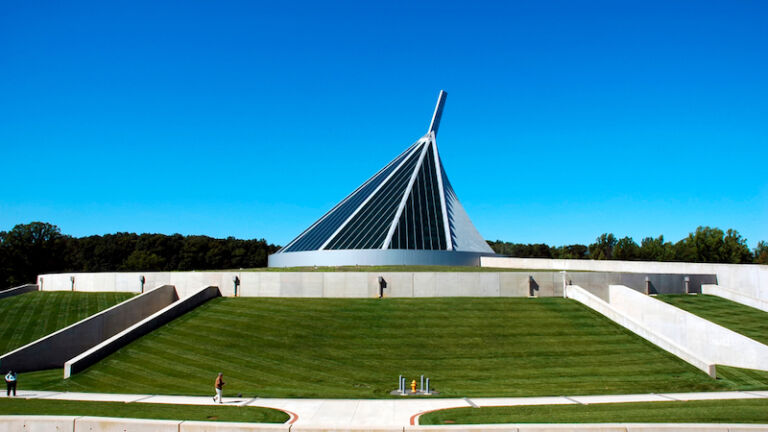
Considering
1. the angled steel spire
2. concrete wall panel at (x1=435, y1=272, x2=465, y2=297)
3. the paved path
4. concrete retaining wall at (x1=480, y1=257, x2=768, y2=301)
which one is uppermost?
the angled steel spire

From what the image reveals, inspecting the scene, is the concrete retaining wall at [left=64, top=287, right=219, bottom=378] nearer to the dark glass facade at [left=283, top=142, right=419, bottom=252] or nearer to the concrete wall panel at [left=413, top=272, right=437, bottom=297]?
the concrete wall panel at [left=413, top=272, right=437, bottom=297]

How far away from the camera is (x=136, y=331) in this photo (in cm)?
1909

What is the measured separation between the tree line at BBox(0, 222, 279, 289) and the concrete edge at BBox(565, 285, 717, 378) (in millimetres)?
60731

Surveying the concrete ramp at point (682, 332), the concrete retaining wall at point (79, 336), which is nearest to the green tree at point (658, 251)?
the concrete ramp at point (682, 332)

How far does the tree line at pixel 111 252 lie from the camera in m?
63.8

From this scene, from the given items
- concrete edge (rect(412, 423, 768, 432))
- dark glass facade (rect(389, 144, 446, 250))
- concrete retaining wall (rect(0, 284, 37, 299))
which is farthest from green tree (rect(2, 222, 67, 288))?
concrete edge (rect(412, 423, 768, 432))

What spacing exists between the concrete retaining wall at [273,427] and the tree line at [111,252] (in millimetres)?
64138

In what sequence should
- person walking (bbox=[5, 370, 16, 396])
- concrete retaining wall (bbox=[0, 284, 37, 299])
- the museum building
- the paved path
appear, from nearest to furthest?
the paved path
person walking (bbox=[5, 370, 16, 396])
the museum building
concrete retaining wall (bbox=[0, 284, 37, 299])

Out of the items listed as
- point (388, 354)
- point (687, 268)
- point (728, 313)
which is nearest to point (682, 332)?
point (728, 313)

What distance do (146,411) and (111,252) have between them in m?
75.4

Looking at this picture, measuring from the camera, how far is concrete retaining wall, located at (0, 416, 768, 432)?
29.7ft

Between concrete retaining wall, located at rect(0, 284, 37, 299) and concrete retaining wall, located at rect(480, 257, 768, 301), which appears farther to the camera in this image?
concrete retaining wall, located at rect(0, 284, 37, 299)

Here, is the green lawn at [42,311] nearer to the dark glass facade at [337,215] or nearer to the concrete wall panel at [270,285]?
the concrete wall panel at [270,285]

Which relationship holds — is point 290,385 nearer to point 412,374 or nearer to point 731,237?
point 412,374
